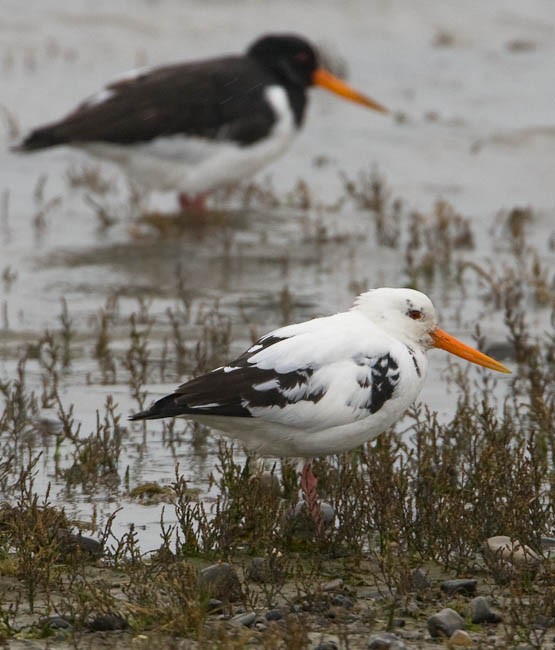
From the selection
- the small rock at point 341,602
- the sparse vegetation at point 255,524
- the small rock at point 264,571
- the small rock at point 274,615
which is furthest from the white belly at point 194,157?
the small rock at point 274,615

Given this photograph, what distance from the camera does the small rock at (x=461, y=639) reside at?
170 inches

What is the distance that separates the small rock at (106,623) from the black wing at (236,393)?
3.01 feet

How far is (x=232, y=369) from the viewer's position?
17.5 ft

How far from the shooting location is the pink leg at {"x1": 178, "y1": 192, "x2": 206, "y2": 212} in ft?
38.0

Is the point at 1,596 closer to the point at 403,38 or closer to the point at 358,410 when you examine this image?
the point at 358,410

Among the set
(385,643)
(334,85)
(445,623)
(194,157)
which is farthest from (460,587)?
(334,85)

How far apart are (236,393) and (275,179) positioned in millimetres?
8315

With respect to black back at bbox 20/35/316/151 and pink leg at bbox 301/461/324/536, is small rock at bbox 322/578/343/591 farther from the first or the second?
black back at bbox 20/35/316/151

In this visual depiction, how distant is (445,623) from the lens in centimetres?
440

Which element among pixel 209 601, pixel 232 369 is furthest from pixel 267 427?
pixel 209 601

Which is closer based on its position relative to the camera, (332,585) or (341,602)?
(341,602)

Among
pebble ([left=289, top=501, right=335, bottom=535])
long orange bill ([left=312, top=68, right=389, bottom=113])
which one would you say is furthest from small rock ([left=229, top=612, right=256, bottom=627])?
long orange bill ([left=312, top=68, right=389, bottom=113])

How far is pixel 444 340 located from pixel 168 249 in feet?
17.6

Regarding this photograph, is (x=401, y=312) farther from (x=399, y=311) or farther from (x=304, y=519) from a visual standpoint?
(x=304, y=519)
